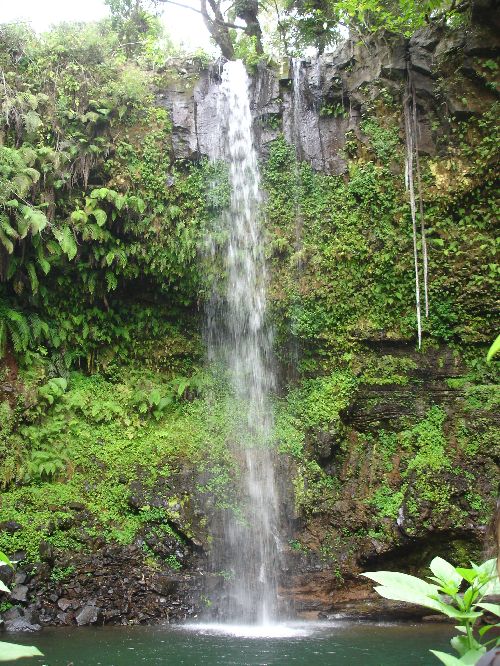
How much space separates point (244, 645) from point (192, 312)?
5.79 metres

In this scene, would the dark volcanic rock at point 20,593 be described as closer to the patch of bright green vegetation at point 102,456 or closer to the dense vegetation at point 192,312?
the patch of bright green vegetation at point 102,456

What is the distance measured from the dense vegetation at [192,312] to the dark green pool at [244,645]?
1.34 metres

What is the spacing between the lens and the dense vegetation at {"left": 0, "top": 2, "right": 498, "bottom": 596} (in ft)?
29.9

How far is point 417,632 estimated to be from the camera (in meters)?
7.53

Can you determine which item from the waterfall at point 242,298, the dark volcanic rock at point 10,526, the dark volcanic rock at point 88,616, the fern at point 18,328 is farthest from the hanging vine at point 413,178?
the dark volcanic rock at point 10,526

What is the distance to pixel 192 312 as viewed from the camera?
11.1 metres

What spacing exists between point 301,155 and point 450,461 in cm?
553

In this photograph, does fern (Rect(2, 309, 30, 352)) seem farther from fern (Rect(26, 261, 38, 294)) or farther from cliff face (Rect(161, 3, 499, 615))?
cliff face (Rect(161, 3, 499, 615))

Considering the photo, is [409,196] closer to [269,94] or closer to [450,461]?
[269,94]

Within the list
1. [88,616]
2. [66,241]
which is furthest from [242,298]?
[88,616]

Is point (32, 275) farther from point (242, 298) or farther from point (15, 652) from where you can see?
point (15, 652)

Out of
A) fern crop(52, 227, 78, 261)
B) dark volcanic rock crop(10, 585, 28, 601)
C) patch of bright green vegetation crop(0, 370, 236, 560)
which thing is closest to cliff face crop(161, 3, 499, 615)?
patch of bright green vegetation crop(0, 370, 236, 560)

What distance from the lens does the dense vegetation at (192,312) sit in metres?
9.12

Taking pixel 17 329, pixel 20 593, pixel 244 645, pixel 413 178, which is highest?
pixel 413 178
